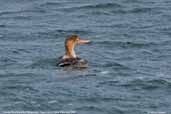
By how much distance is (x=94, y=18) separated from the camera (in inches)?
1316

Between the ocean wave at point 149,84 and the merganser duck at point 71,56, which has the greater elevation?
the merganser duck at point 71,56

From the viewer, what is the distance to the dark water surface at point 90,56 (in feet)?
76.1

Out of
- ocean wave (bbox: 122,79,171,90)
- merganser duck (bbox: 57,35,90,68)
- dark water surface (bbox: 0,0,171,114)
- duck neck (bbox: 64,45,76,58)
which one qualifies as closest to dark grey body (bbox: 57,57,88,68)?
merganser duck (bbox: 57,35,90,68)

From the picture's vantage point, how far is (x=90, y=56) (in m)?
28.3

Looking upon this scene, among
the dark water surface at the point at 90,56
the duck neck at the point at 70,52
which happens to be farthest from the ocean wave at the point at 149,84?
the duck neck at the point at 70,52

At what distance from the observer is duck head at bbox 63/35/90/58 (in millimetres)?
27898

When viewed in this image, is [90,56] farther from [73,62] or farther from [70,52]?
[73,62]

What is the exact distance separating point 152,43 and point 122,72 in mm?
3769

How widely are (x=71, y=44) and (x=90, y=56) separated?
23.8 inches

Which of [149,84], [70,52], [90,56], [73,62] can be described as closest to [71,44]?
[70,52]

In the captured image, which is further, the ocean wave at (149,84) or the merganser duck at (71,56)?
the merganser duck at (71,56)

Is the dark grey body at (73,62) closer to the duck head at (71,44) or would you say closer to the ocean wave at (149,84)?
the duck head at (71,44)

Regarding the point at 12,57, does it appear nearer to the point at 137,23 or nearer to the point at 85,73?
the point at 85,73

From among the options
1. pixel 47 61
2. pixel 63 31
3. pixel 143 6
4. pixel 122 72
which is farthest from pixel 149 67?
pixel 143 6
